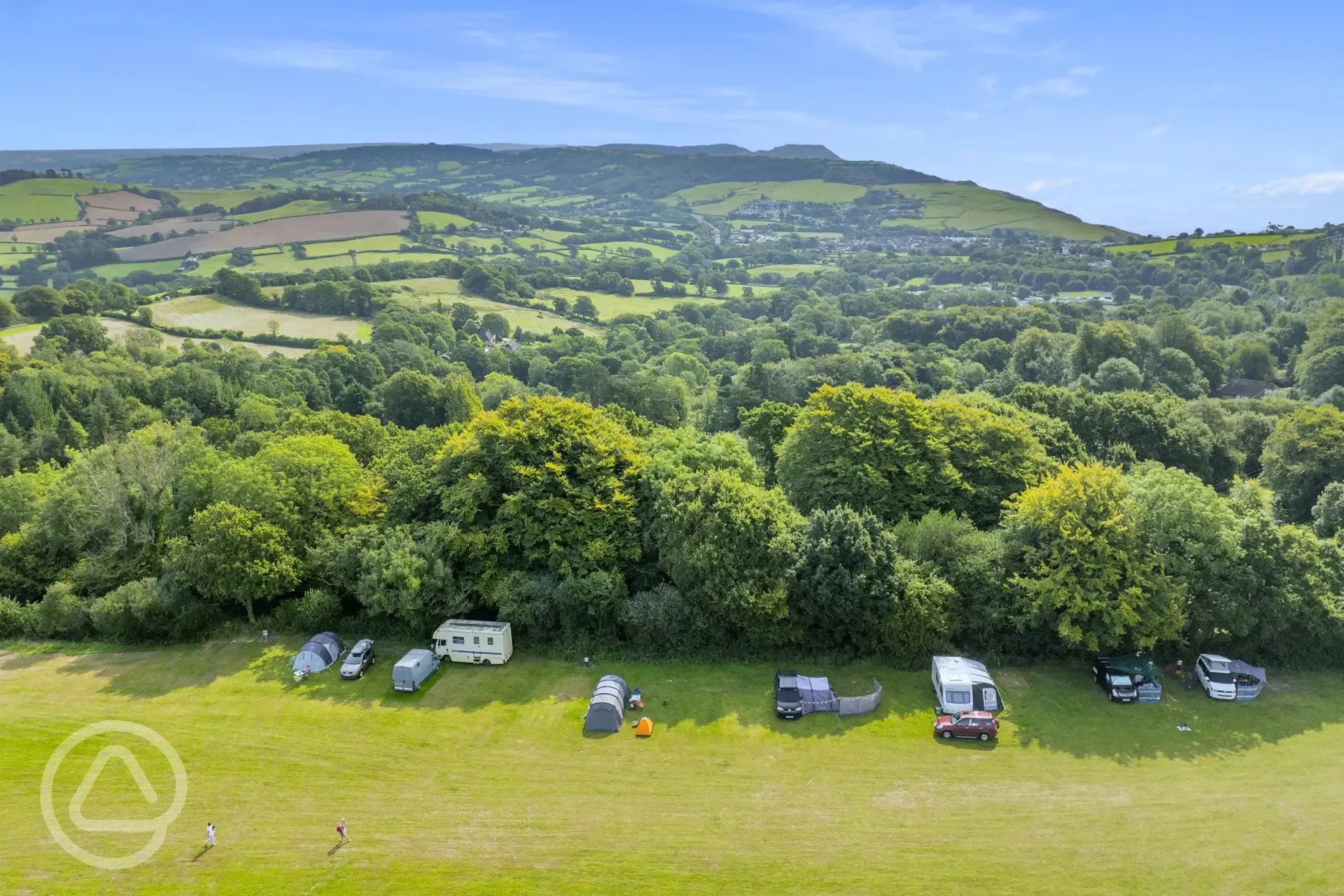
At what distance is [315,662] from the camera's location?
30641mm

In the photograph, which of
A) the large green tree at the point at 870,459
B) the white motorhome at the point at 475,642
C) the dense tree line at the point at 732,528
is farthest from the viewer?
the large green tree at the point at 870,459

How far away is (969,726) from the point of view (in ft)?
84.3

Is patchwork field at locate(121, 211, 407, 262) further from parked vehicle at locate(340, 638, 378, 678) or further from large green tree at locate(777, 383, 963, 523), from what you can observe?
large green tree at locate(777, 383, 963, 523)

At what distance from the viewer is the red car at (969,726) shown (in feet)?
84.3

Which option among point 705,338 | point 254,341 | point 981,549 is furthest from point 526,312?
point 981,549

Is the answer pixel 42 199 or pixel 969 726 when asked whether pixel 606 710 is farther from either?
pixel 42 199

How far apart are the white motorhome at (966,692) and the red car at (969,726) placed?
1.60 ft

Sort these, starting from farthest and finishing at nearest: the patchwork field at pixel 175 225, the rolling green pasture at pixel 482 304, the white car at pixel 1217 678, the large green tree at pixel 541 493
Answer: the patchwork field at pixel 175 225 → the rolling green pasture at pixel 482 304 → the large green tree at pixel 541 493 → the white car at pixel 1217 678

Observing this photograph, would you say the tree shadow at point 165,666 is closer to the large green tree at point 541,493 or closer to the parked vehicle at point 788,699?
the large green tree at point 541,493

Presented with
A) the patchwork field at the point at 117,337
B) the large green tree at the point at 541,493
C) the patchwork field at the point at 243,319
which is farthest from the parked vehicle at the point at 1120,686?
the patchwork field at the point at 243,319

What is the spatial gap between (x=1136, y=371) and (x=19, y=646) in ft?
274

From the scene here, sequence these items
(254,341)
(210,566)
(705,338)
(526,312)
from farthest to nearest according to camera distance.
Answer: (526,312) → (705,338) → (254,341) → (210,566)

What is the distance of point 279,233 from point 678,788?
190 metres

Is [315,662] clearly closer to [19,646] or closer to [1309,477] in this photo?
[19,646]
